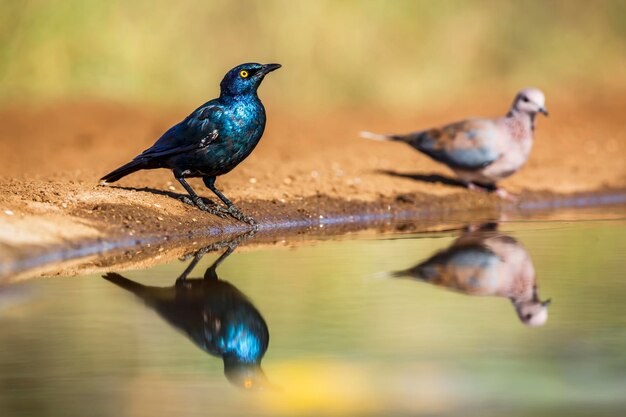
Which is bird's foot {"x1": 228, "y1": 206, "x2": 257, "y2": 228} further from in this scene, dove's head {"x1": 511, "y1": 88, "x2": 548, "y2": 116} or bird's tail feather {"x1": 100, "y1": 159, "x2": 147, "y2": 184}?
dove's head {"x1": 511, "y1": 88, "x2": 548, "y2": 116}

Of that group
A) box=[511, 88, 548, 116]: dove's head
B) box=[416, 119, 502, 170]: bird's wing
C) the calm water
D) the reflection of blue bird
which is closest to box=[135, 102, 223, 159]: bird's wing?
the calm water

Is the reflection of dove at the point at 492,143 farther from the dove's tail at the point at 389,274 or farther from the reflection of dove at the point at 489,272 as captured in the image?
the dove's tail at the point at 389,274

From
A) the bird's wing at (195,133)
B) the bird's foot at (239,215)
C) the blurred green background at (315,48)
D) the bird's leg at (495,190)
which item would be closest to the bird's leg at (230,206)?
the bird's foot at (239,215)

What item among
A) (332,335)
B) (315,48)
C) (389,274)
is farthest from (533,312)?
(315,48)

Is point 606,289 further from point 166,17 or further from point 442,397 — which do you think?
point 166,17

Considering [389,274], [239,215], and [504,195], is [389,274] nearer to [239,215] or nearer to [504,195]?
[239,215]


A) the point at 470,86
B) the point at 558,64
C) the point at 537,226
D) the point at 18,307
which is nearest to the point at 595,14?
the point at 558,64
